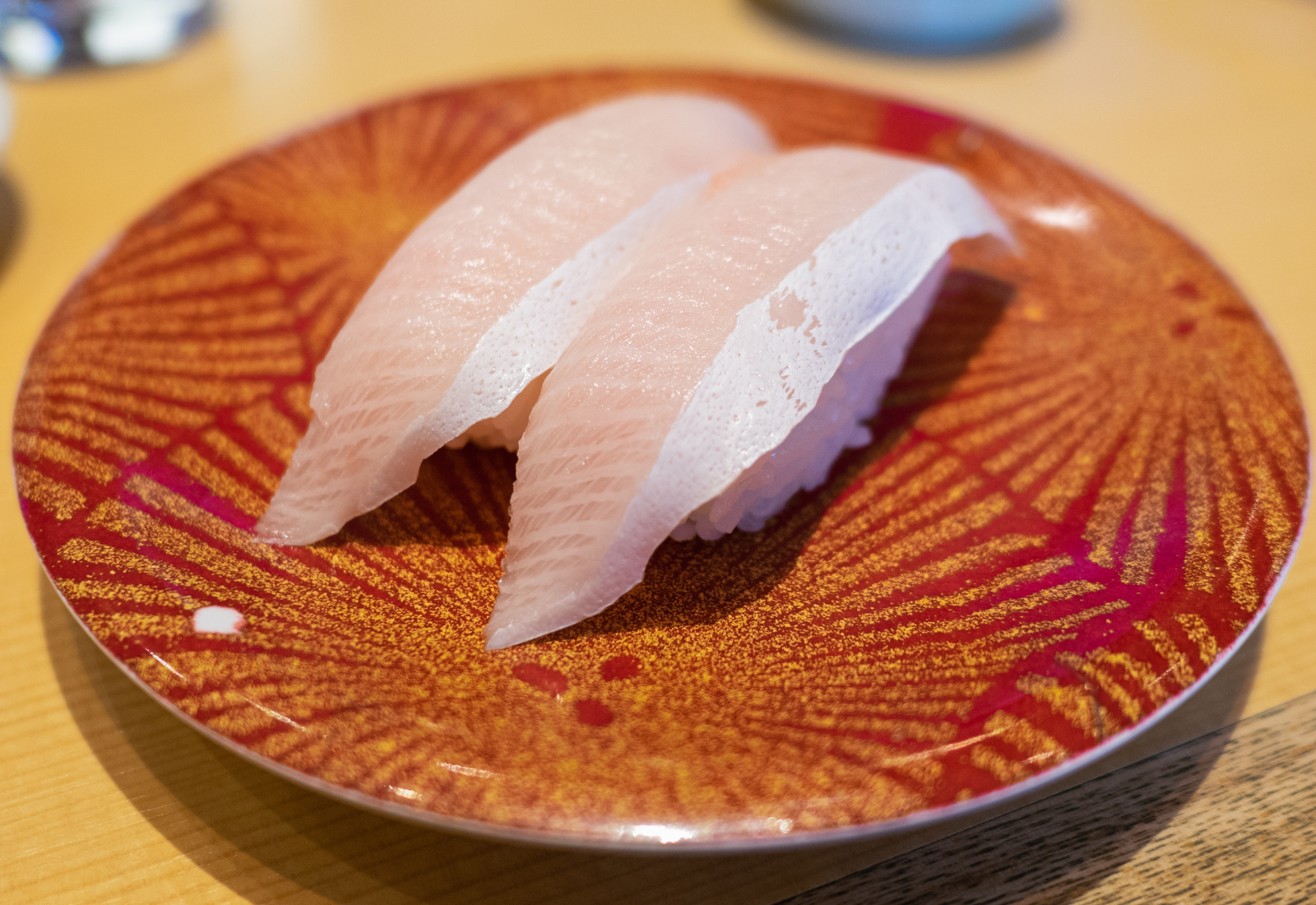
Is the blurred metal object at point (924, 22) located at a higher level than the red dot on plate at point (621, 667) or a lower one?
higher

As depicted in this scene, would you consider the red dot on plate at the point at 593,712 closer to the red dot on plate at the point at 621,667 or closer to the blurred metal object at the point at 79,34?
the red dot on plate at the point at 621,667

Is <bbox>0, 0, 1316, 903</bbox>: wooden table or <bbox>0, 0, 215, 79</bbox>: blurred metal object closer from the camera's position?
<bbox>0, 0, 1316, 903</bbox>: wooden table

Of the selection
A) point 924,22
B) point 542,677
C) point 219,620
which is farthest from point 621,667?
point 924,22

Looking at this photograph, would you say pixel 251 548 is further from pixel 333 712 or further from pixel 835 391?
pixel 835 391

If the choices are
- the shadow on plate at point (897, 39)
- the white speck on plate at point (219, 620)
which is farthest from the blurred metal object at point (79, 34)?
the white speck on plate at point (219, 620)

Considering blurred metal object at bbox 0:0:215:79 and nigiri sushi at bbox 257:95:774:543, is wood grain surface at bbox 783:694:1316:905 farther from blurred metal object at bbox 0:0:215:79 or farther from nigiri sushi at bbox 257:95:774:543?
blurred metal object at bbox 0:0:215:79

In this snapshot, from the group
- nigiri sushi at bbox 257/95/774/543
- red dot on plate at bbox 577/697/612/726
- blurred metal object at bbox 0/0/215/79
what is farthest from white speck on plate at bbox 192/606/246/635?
blurred metal object at bbox 0/0/215/79

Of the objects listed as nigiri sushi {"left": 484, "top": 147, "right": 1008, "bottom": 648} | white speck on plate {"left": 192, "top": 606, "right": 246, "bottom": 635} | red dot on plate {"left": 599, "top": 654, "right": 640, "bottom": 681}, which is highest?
nigiri sushi {"left": 484, "top": 147, "right": 1008, "bottom": 648}
